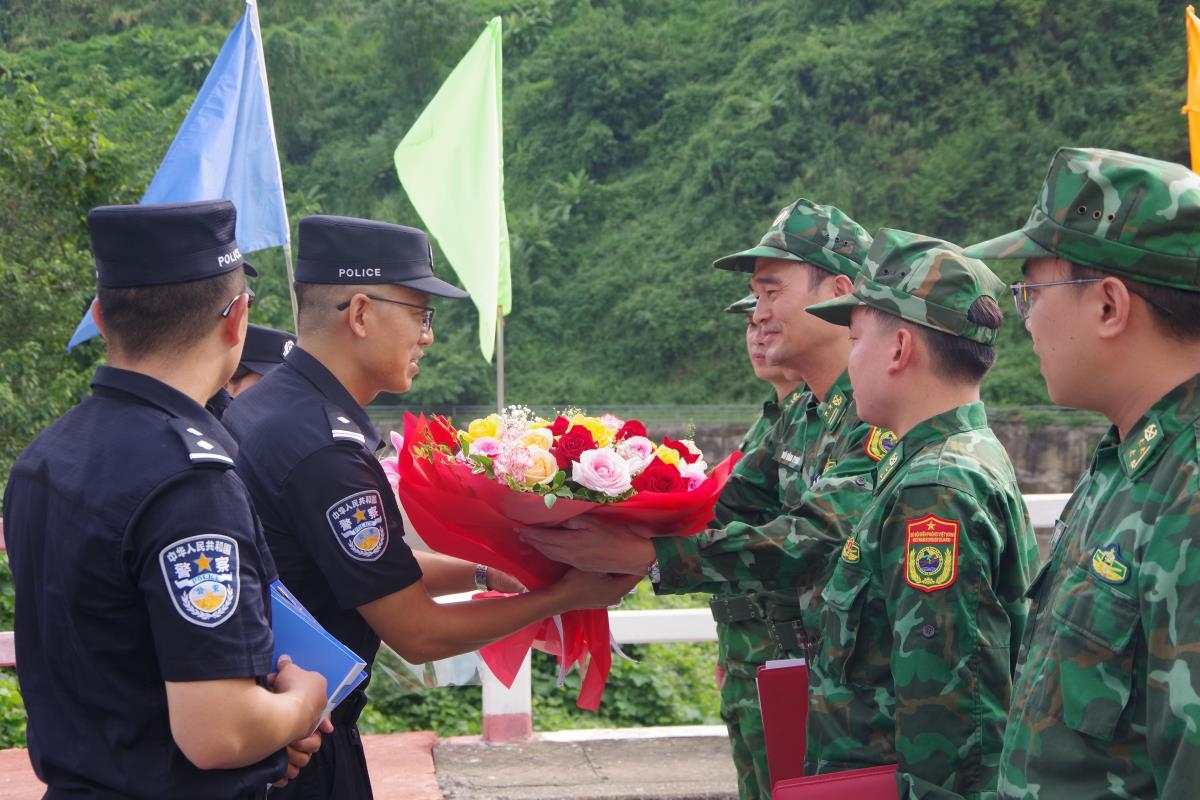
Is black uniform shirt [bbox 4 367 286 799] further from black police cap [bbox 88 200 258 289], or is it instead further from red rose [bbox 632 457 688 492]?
red rose [bbox 632 457 688 492]

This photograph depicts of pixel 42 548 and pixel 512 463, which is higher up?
pixel 42 548

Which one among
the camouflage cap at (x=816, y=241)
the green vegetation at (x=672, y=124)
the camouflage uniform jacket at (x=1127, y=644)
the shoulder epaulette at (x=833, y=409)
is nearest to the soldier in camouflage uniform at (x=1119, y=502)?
the camouflage uniform jacket at (x=1127, y=644)

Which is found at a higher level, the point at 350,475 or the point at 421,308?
the point at 421,308

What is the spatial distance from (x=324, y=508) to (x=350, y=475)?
0.09 meters

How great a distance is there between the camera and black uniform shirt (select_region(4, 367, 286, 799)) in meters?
1.95

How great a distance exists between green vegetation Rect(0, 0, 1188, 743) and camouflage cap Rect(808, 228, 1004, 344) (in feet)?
86.0

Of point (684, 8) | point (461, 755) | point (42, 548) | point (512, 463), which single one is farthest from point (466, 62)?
point (684, 8)

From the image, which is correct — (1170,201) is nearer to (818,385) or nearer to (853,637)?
(853,637)

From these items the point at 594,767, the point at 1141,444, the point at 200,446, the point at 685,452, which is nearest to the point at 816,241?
the point at 685,452

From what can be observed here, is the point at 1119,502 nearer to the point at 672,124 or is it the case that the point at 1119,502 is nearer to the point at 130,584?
the point at 130,584

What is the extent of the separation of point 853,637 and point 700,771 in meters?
2.68

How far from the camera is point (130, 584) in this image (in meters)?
1.97

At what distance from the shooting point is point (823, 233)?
3762mm

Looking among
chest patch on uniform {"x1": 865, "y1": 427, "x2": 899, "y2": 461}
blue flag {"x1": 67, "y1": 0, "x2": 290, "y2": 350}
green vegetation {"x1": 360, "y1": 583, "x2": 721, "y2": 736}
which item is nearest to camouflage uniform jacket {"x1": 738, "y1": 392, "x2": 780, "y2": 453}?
chest patch on uniform {"x1": 865, "y1": 427, "x2": 899, "y2": 461}
